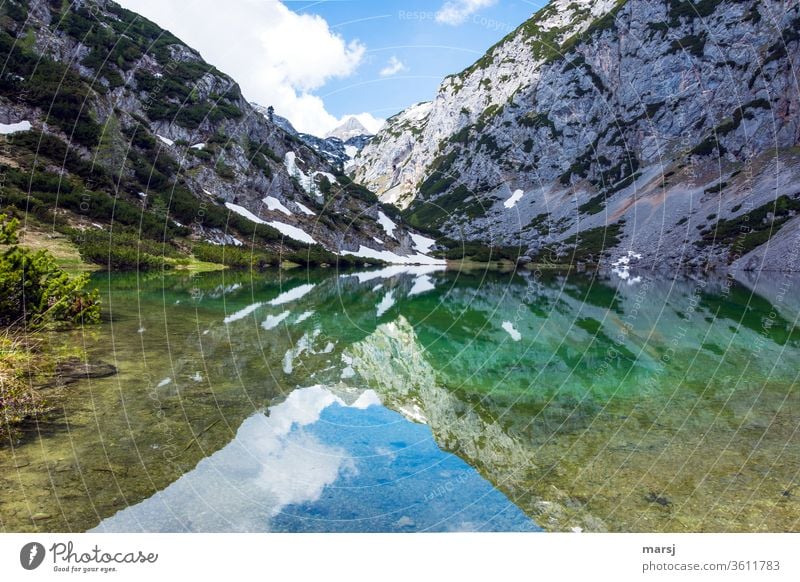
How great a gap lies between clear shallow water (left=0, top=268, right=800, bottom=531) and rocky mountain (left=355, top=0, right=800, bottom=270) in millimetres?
75567

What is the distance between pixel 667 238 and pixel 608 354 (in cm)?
9943

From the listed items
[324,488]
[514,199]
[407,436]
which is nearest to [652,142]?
[514,199]

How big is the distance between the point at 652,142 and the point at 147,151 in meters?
144

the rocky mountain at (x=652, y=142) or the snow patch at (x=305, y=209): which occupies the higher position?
the rocky mountain at (x=652, y=142)

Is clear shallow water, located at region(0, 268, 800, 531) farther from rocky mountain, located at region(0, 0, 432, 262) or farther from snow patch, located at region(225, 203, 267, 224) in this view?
snow patch, located at region(225, 203, 267, 224)

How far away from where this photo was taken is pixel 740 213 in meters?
97.9

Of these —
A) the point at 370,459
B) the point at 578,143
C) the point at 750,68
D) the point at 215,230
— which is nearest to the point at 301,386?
the point at 370,459

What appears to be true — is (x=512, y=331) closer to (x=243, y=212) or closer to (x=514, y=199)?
(x=243, y=212)

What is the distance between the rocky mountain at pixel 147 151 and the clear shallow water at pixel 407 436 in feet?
137
